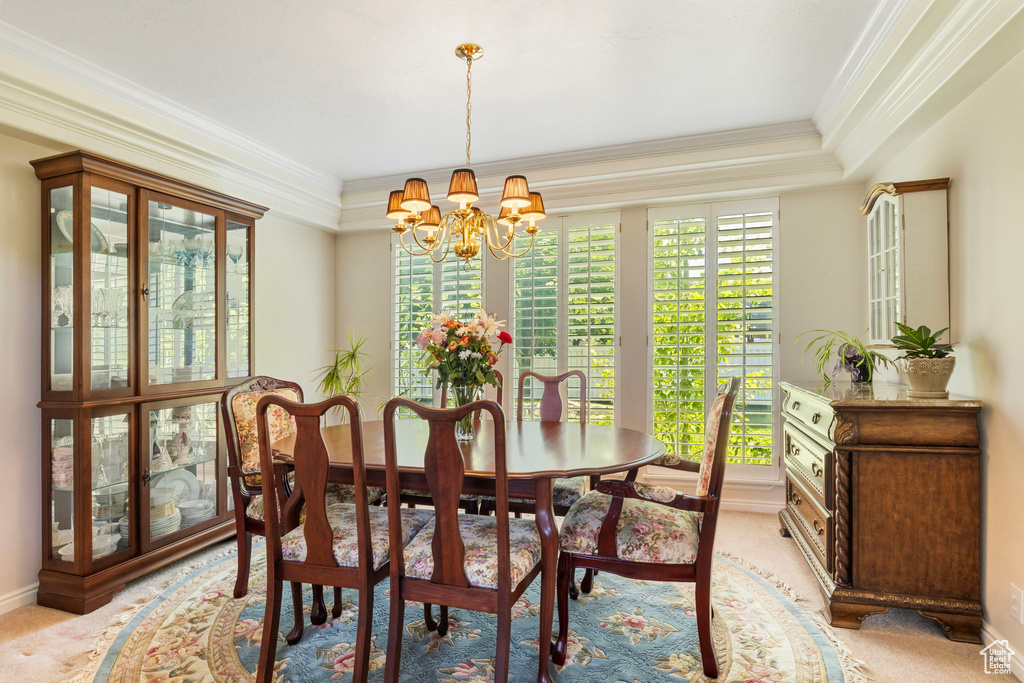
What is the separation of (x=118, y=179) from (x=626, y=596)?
3.20m

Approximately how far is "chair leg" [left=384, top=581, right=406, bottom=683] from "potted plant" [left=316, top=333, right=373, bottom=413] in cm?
276

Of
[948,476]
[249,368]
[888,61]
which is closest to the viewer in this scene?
[948,476]

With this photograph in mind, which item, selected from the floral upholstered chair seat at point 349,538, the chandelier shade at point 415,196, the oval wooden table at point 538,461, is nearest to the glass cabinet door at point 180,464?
the oval wooden table at point 538,461

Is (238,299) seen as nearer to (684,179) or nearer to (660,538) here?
(660,538)

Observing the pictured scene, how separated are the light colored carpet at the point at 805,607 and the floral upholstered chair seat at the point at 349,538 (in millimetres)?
944

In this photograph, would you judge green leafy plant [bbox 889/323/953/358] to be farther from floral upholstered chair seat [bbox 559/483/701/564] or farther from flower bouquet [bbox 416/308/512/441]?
flower bouquet [bbox 416/308/512/441]

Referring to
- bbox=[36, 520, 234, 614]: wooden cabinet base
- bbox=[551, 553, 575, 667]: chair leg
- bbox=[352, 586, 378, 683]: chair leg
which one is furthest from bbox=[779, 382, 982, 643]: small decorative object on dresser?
bbox=[36, 520, 234, 614]: wooden cabinet base

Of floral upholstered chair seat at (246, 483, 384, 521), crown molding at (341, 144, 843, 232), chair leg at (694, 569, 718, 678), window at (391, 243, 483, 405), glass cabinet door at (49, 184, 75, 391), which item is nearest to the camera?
chair leg at (694, 569, 718, 678)

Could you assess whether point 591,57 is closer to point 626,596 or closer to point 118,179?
point 118,179

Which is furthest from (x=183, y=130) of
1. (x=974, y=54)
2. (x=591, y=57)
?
(x=974, y=54)

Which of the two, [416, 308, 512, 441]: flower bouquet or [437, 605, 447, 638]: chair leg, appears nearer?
[437, 605, 447, 638]: chair leg

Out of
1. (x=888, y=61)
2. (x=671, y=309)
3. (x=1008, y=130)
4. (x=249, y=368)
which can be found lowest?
(x=249, y=368)

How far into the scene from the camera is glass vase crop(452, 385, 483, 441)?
2.47m

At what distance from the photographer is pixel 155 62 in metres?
2.67
